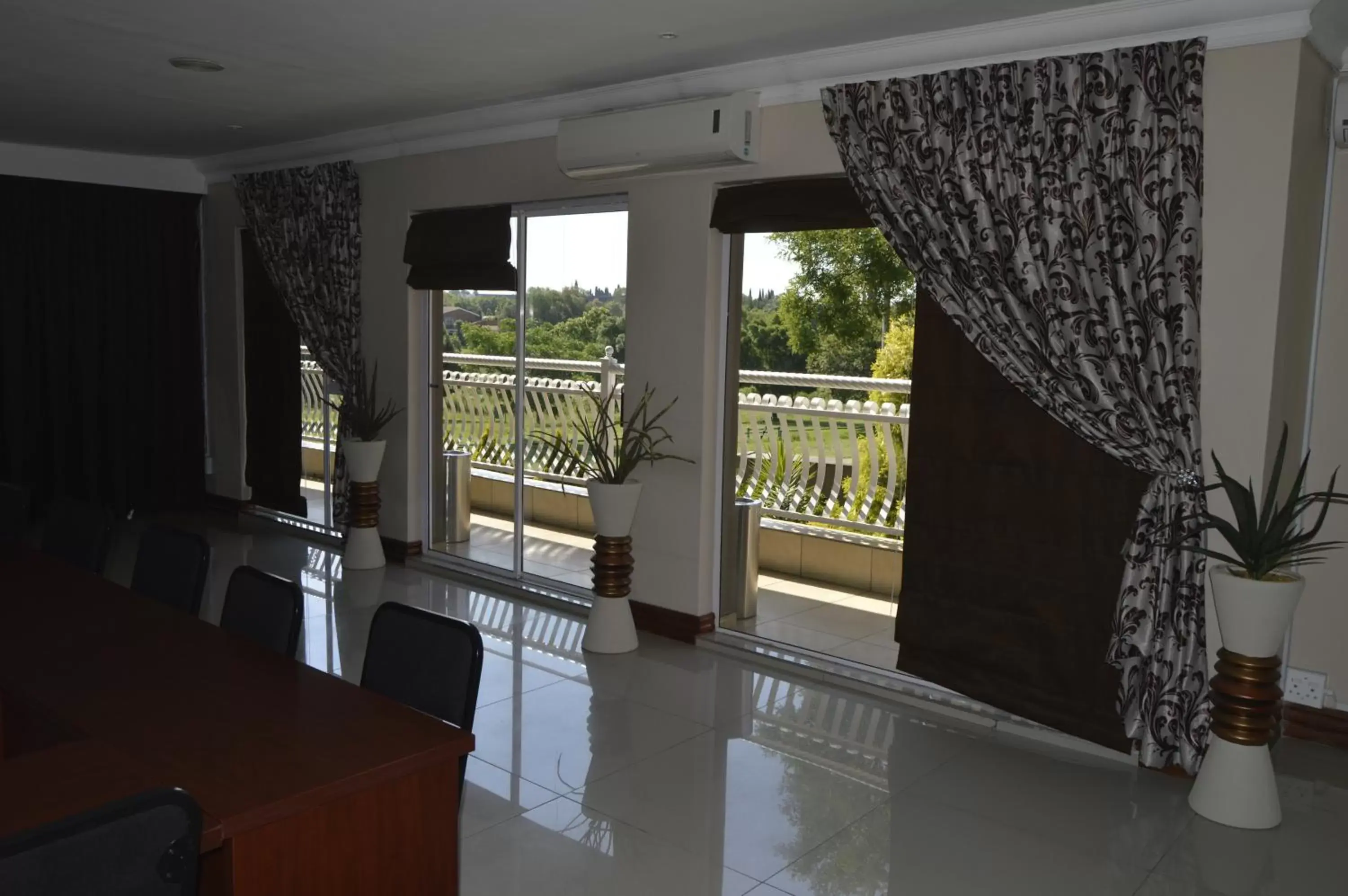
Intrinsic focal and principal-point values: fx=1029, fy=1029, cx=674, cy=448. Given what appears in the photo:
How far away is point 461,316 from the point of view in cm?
668

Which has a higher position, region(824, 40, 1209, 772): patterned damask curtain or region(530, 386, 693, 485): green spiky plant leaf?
region(824, 40, 1209, 772): patterned damask curtain

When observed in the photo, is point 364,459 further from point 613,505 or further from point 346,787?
point 346,787

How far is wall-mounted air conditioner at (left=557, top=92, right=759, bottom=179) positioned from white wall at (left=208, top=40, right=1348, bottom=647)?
0.15 m

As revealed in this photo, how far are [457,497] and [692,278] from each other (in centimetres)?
273

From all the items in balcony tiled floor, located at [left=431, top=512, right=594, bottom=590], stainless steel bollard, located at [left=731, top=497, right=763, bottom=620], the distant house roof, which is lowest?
balcony tiled floor, located at [left=431, top=512, right=594, bottom=590]

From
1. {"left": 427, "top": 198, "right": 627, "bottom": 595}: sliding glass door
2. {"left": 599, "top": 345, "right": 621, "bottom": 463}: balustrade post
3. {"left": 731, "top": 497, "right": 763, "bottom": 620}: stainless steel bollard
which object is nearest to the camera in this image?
{"left": 731, "top": 497, "right": 763, "bottom": 620}: stainless steel bollard

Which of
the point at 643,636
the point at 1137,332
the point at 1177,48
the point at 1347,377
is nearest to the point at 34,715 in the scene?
the point at 643,636


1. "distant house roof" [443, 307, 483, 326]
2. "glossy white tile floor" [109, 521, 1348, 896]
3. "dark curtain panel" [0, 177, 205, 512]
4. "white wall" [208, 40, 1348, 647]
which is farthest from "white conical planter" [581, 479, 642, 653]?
"dark curtain panel" [0, 177, 205, 512]

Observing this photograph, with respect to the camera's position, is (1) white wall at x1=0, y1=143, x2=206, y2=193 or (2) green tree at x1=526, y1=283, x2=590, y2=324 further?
(1) white wall at x1=0, y1=143, x2=206, y2=193

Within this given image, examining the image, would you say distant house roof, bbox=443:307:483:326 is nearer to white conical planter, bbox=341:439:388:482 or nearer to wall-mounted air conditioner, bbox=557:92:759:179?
white conical planter, bbox=341:439:388:482

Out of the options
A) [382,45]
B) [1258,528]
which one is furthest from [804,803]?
[382,45]

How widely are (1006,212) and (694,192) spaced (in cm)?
170

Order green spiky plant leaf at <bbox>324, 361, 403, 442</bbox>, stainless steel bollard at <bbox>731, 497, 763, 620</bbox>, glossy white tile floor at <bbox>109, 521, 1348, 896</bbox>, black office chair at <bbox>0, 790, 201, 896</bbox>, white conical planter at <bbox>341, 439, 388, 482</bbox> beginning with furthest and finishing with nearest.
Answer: green spiky plant leaf at <bbox>324, 361, 403, 442</bbox>, white conical planter at <bbox>341, 439, 388, 482</bbox>, stainless steel bollard at <bbox>731, 497, 763, 620</bbox>, glossy white tile floor at <bbox>109, 521, 1348, 896</bbox>, black office chair at <bbox>0, 790, 201, 896</bbox>

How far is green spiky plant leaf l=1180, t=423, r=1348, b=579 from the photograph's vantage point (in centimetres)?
337
